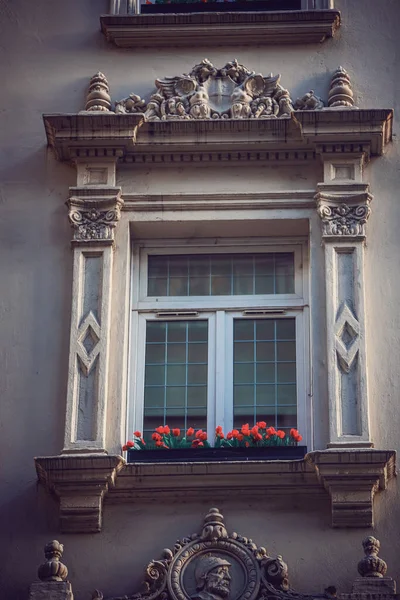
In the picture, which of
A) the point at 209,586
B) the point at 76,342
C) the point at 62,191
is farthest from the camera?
the point at 62,191

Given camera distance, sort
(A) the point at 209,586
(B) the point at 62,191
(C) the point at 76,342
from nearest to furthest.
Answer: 1. (A) the point at 209,586
2. (C) the point at 76,342
3. (B) the point at 62,191

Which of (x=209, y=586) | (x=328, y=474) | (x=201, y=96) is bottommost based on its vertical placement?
(x=209, y=586)

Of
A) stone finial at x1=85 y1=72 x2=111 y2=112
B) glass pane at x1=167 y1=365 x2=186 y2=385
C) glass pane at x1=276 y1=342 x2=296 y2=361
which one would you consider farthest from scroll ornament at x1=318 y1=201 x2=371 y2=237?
stone finial at x1=85 y1=72 x2=111 y2=112

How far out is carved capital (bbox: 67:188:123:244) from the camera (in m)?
14.4

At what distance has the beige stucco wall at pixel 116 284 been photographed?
1300cm

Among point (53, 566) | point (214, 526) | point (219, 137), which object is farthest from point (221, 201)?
point (53, 566)

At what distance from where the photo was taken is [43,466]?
1312cm

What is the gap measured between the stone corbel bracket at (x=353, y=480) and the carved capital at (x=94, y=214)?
9.24ft

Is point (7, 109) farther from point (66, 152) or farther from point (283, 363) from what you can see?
point (283, 363)

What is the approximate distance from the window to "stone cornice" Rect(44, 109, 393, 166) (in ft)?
2.57

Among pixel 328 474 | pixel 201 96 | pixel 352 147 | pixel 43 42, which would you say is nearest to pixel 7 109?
pixel 43 42

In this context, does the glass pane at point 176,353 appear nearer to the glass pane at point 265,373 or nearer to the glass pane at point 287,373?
the glass pane at point 265,373

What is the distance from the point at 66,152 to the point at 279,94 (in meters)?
2.00

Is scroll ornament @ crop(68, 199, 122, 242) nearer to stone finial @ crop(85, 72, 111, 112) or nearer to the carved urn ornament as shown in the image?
stone finial @ crop(85, 72, 111, 112)
